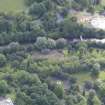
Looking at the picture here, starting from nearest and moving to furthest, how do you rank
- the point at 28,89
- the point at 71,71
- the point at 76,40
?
the point at 28,89 < the point at 71,71 < the point at 76,40

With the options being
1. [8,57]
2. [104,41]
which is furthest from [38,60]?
[104,41]

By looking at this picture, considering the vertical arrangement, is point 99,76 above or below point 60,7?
below

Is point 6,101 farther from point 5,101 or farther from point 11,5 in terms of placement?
point 11,5

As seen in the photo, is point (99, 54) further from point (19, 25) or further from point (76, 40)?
point (19, 25)

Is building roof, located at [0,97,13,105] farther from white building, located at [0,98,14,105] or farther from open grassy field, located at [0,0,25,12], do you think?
open grassy field, located at [0,0,25,12]

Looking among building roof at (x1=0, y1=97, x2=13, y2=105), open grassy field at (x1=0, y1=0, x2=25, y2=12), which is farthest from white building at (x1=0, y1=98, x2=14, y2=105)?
open grassy field at (x1=0, y1=0, x2=25, y2=12)

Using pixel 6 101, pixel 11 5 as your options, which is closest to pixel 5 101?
pixel 6 101

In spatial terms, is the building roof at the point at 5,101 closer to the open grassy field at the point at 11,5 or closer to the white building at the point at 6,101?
the white building at the point at 6,101

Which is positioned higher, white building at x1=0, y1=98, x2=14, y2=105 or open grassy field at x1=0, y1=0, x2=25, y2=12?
open grassy field at x1=0, y1=0, x2=25, y2=12
